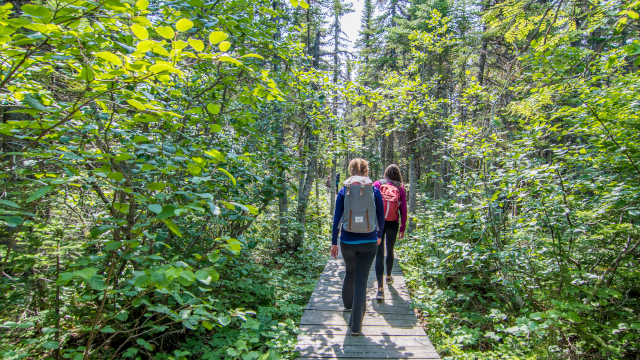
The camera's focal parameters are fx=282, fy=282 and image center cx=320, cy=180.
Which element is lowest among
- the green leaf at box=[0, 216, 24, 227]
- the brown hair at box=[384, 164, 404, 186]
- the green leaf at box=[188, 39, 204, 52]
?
the green leaf at box=[0, 216, 24, 227]

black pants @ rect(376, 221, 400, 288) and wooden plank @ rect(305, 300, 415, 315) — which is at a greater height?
black pants @ rect(376, 221, 400, 288)

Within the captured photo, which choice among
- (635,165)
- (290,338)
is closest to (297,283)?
(290,338)

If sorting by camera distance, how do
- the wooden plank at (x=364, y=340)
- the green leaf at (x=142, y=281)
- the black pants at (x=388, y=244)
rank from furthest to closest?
the black pants at (x=388, y=244)
the wooden plank at (x=364, y=340)
the green leaf at (x=142, y=281)

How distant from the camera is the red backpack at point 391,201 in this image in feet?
15.8

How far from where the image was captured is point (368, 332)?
3.79 m

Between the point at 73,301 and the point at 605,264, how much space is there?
7132 millimetres

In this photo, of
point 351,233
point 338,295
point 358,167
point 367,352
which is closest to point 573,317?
point 367,352

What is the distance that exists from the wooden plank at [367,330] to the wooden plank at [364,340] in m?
0.07

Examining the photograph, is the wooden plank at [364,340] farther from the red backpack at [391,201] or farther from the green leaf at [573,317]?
the red backpack at [391,201]

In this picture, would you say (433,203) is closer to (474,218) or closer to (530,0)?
(474,218)

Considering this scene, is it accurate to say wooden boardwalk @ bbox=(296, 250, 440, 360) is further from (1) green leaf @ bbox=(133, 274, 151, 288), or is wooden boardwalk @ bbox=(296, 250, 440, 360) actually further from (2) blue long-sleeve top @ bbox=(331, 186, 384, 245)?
(1) green leaf @ bbox=(133, 274, 151, 288)

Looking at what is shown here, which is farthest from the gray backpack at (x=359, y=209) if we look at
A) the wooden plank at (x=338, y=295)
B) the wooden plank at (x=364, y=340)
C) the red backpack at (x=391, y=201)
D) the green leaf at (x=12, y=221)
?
the green leaf at (x=12, y=221)

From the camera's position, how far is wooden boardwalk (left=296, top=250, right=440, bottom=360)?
3.34m

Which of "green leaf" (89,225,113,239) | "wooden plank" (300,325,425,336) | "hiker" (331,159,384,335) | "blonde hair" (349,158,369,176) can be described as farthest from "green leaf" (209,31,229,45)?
"wooden plank" (300,325,425,336)
